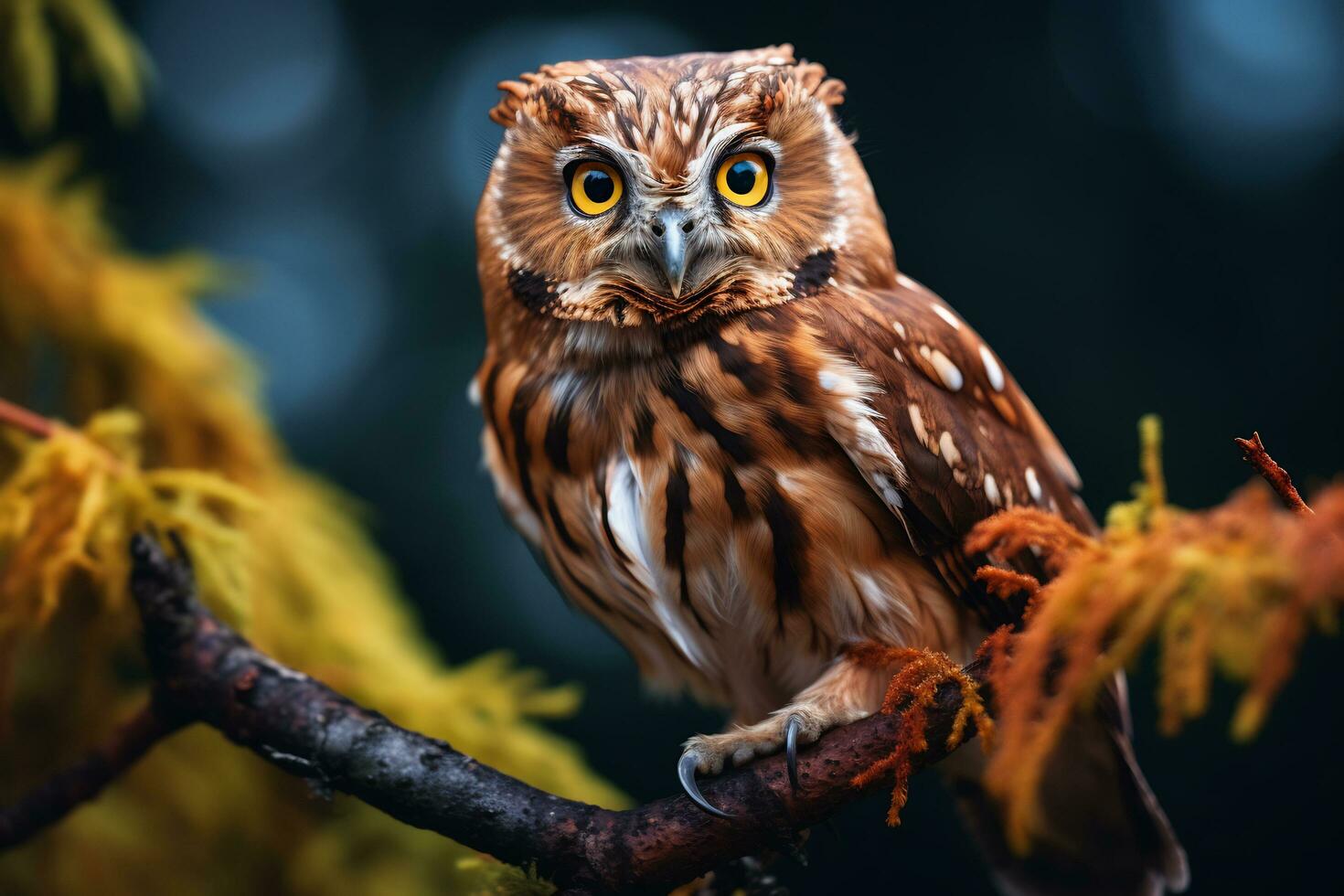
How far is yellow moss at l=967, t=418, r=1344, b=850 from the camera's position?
1.69ft

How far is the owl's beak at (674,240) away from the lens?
3.69 ft

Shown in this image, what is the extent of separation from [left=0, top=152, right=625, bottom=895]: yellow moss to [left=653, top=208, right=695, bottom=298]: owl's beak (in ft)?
2.78

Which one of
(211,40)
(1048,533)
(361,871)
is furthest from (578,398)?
(211,40)

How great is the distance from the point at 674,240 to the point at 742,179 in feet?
0.48

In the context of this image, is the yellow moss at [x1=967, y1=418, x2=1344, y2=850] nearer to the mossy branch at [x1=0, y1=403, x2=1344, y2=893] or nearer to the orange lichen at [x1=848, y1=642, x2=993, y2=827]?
the mossy branch at [x1=0, y1=403, x2=1344, y2=893]

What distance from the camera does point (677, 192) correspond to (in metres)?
1.15

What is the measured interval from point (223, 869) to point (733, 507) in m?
1.42

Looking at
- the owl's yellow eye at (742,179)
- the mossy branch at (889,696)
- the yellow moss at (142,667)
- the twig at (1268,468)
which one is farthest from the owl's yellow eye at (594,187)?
the yellow moss at (142,667)

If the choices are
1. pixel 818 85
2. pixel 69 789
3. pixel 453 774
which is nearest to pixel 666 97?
pixel 818 85

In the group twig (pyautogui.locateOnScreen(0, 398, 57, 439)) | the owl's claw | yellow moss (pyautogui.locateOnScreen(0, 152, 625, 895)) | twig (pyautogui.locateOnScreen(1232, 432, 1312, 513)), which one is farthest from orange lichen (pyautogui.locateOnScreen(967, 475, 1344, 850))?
twig (pyautogui.locateOnScreen(0, 398, 57, 439))

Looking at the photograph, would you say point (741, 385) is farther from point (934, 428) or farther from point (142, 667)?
point (142, 667)

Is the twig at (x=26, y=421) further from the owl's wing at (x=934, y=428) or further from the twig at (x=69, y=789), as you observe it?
the owl's wing at (x=934, y=428)

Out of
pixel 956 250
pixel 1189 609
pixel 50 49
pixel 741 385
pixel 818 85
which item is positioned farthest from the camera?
pixel 956 250

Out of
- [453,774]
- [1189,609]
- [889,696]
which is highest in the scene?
[1189,609]
